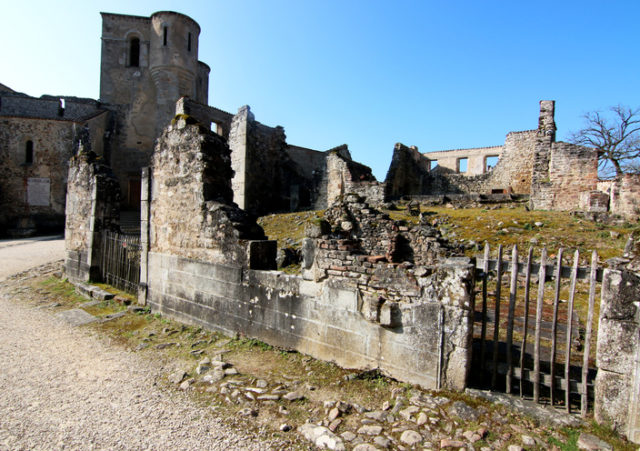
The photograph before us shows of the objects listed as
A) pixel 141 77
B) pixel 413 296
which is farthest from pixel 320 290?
pixel 141 77

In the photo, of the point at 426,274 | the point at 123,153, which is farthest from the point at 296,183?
the point at 426,274

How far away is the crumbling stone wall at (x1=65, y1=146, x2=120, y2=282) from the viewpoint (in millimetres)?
9914

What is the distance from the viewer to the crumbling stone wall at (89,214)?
9.91 m

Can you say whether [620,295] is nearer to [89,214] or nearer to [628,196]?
[89,214]

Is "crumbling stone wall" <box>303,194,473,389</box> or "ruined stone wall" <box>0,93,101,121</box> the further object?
"ruined stone wall" <box>0,93,101,121</box>

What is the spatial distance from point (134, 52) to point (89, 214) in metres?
23.6

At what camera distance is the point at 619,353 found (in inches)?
121

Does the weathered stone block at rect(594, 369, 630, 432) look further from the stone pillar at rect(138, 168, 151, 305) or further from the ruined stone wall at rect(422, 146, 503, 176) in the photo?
the ruined stone wall at rect(422, 146, 503, 176)

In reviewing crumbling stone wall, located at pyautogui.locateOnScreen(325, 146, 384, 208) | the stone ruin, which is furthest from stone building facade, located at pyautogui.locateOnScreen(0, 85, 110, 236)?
the stone ruin

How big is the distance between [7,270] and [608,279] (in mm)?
14897

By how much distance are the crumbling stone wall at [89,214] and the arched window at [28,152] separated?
1629cm

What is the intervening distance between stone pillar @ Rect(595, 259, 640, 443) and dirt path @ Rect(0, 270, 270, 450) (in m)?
2.99

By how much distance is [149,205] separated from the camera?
771 cm

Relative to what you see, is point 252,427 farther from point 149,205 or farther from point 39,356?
point 149,205
